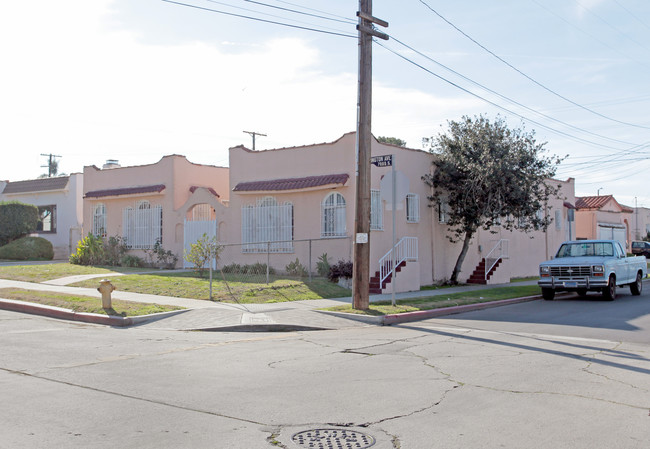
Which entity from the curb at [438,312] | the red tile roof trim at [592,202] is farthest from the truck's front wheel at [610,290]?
the red tile roof trim at [592,202]

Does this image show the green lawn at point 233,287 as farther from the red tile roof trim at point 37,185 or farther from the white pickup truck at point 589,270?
the red tile roof trim at point 37,185

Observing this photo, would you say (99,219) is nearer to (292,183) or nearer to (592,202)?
(292,183)

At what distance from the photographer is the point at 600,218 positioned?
Result: 4478cm

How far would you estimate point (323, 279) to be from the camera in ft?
65.0

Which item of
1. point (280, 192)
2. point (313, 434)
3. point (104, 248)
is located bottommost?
point (313, 434)

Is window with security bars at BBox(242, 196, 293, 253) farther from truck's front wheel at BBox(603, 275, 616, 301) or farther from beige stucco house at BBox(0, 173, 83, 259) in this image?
beige stucco house at BBox(0, 173, 83, 259)

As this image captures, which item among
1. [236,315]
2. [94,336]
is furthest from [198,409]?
[236,315]

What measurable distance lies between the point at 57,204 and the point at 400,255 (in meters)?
24.0

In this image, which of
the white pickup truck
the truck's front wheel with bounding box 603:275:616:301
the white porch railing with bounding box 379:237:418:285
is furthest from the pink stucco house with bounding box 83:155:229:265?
the truck's front wheel with bounding box 603:275:616:301

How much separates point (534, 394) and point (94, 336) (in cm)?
759

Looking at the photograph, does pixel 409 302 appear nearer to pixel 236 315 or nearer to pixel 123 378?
pixel 236 315

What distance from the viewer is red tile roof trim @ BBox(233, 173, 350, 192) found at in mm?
20281

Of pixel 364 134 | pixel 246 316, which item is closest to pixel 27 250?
pixel 246 316

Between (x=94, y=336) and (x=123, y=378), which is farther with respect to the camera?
(x=94, y=336)
